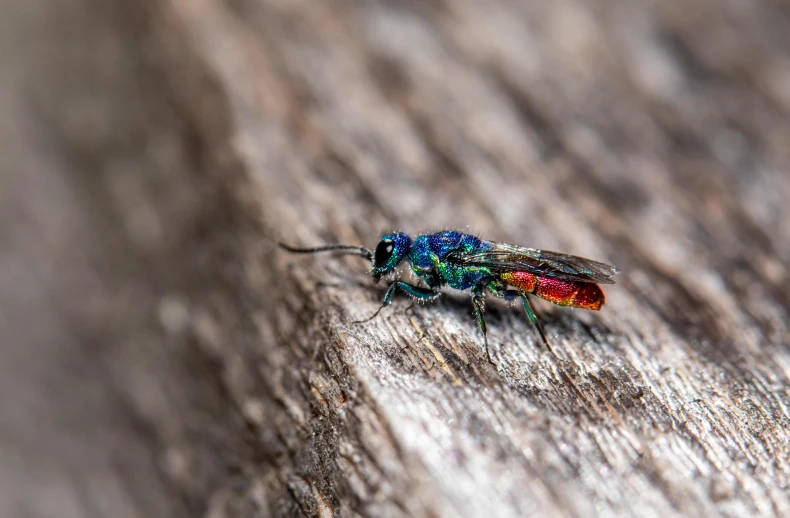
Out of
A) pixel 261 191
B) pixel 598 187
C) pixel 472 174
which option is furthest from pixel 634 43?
pixel 261 191

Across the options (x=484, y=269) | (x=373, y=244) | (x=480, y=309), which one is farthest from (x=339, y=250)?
(x=484, y=269)

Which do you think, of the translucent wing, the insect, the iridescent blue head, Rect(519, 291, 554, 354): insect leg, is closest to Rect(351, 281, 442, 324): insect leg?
the insect

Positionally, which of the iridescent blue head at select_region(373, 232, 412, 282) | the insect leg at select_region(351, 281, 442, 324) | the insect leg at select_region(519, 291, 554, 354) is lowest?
the insect leg at select_region(519, 291, 554, 354)

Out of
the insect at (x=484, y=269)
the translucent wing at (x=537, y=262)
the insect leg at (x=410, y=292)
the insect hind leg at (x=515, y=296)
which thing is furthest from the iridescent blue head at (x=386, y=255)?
the insect hind leg at (x=515, y=296)

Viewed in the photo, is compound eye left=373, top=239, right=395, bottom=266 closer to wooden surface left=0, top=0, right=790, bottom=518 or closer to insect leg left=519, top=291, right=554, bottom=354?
wooden surface left=0, top=0, right=790, bottom=518

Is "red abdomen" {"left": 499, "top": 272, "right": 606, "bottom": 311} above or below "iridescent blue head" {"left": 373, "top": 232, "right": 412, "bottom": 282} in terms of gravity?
below

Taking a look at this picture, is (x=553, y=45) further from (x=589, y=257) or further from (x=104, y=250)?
(x=104, y=250)

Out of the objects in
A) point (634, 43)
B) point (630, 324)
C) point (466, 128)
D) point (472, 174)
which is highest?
point (634, 43)

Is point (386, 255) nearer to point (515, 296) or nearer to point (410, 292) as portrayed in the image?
point (410, 292)
